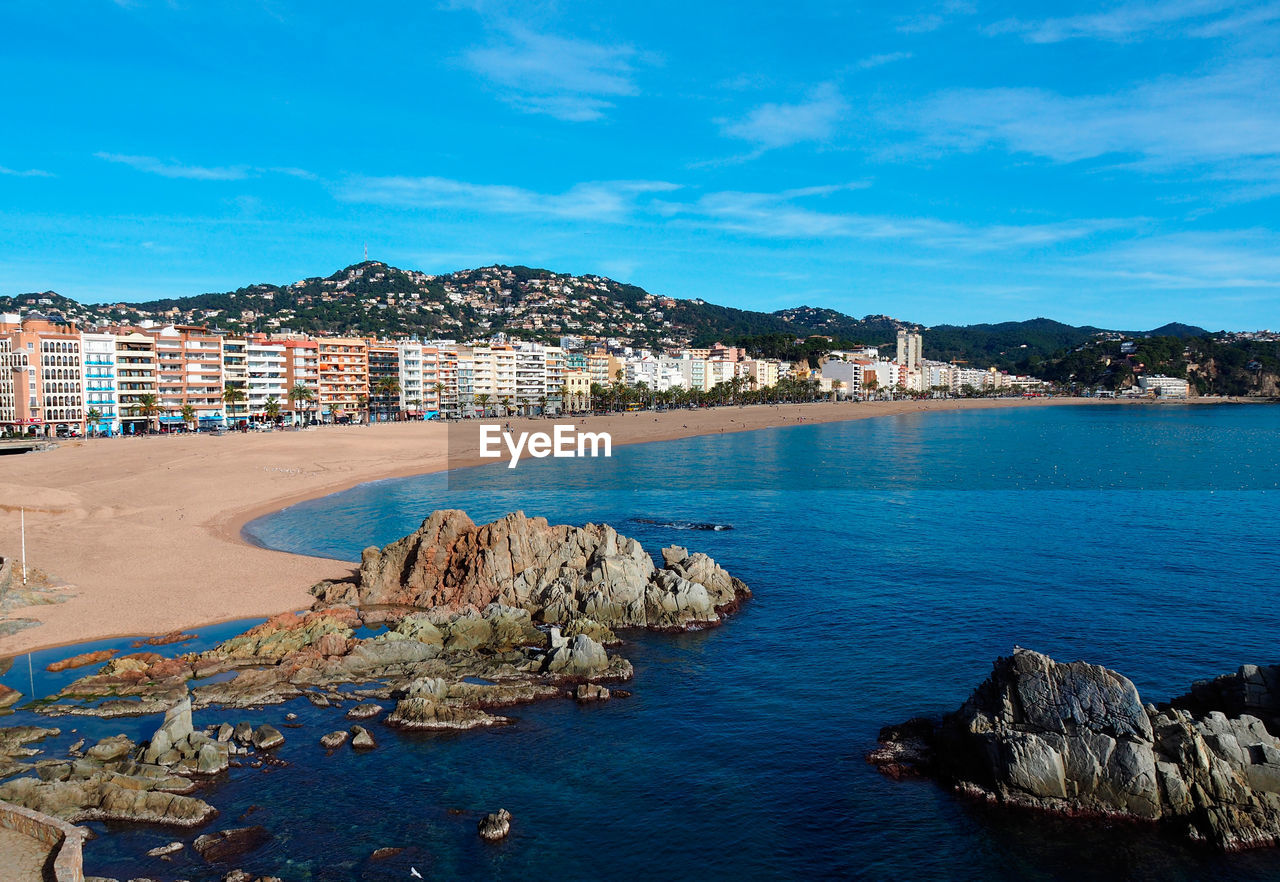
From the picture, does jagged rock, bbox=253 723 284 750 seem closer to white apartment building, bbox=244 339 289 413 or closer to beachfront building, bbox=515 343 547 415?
white apartment building, bbox=244 339 289 413

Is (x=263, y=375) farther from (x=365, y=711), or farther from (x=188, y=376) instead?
(x=365, y=711)

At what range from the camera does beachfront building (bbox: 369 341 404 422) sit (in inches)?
4291

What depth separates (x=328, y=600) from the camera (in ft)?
86.4

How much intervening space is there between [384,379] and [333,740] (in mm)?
94506

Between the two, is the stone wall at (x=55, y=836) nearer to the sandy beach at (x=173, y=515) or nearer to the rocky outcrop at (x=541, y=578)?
the sandy beach at (x=173, y=515)

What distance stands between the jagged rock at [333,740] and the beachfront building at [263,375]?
8254 centimetres

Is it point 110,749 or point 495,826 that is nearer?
point 495,826

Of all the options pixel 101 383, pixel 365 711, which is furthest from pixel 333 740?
pixel 101 383

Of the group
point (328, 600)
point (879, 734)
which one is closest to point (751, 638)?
point (879, 734)

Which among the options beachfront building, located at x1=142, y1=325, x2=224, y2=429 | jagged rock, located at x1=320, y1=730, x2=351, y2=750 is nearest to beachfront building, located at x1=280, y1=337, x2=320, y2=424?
beachfront building, located at x1=142, y1=325, x2=224, y2=429

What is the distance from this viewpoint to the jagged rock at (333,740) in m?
16.7

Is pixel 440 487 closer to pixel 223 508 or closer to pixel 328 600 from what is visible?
pixel 223 508

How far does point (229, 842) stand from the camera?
13.3 m

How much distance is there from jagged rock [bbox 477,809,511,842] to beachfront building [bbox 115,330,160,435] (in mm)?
79636
